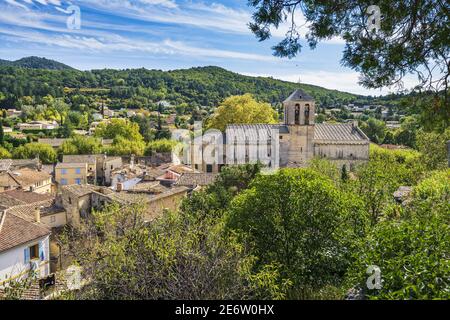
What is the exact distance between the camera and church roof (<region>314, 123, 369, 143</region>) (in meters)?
30.7

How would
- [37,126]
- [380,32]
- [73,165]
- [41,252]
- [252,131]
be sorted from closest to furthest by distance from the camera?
[380,32] < [41,252] < [252,131] < [73,165] < [37,126]

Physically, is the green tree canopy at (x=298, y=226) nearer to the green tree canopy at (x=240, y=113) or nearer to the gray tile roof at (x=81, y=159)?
the green tree canopy at (x=240, y=113)

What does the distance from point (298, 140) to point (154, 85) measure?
64471 millimetres

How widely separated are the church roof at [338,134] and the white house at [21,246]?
20.7m

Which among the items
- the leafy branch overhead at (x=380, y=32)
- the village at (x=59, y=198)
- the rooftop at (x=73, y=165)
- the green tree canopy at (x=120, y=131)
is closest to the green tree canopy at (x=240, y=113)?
the village at (x=59, y=198)

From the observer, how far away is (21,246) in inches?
557

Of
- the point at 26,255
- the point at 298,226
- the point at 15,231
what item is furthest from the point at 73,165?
the point at 298,226

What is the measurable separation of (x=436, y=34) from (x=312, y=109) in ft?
78.9

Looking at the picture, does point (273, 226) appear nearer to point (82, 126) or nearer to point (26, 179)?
point (26, 179)

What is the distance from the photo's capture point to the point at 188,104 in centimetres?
8375

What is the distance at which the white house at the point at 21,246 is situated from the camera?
1351cm

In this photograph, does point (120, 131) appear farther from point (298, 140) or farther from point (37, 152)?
point (298, 140)
